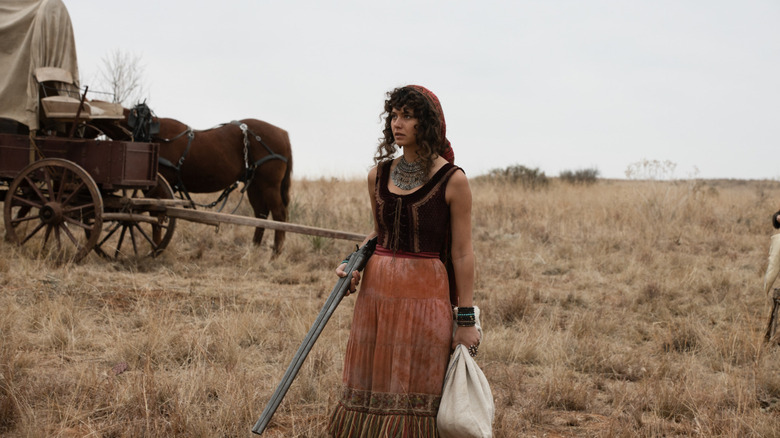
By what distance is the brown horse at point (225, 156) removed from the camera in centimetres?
848

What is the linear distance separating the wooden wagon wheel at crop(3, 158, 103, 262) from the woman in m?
5.12

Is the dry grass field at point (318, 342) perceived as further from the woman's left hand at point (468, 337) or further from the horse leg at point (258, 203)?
the woman's left hand at point (468, 337)

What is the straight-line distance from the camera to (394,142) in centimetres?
293

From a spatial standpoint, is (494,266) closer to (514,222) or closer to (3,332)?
(514,222)

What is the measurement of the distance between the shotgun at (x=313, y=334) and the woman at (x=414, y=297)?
7cm

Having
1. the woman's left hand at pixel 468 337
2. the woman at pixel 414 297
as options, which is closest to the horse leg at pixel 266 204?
the woman at pixel 414 297

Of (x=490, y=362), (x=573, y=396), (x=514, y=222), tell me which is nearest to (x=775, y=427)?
(x=573, y=396)

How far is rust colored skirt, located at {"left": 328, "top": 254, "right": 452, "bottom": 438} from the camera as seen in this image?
2.73m

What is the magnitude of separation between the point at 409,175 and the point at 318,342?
2.53 meters

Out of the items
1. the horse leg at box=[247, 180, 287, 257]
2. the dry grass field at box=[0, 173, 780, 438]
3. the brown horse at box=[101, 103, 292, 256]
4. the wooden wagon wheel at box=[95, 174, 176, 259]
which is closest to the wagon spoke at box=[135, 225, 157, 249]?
the wooden wagon wheel at box=[95, 174, 176, 259]

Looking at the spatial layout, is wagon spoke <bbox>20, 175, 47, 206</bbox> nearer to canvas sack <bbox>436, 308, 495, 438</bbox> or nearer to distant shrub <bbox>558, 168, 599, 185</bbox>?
canvas sack <bbox>436, 308, 495, 438</bbox>

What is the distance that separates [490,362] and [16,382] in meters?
3.04

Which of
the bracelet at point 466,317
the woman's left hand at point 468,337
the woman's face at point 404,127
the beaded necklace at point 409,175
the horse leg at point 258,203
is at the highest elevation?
the woman's face at point 404,127

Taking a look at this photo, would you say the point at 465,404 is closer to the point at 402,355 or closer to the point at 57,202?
the point at 402,355
